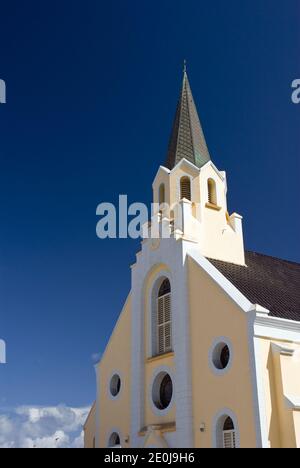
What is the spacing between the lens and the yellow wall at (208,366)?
20281 millimetres

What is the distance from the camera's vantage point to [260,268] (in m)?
28.8

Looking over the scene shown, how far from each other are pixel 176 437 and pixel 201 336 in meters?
4.33

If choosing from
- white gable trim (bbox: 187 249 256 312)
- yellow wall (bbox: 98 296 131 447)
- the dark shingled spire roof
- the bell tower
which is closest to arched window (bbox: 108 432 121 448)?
yellow wall (bbox: 98 296 131 447)

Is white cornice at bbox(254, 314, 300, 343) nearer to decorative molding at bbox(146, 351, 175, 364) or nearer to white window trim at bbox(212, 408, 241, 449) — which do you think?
white window trim at bbox(212, 408, 241, 449)

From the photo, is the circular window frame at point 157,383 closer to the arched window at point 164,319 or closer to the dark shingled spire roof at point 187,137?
the arched window at point 164,319

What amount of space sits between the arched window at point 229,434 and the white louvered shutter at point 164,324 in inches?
203

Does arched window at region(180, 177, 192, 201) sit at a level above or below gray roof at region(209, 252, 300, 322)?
above

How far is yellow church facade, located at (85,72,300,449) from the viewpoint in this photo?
2033 cm

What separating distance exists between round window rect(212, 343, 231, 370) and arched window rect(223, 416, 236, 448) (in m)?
Result: 2.09

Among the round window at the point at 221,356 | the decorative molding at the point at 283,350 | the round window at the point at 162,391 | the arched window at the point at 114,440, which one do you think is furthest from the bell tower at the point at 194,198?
the arched window at the point at 114,440

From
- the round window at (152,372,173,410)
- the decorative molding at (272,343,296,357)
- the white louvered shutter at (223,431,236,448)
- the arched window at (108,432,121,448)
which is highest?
the decorative molding at (272,343,296,357)
